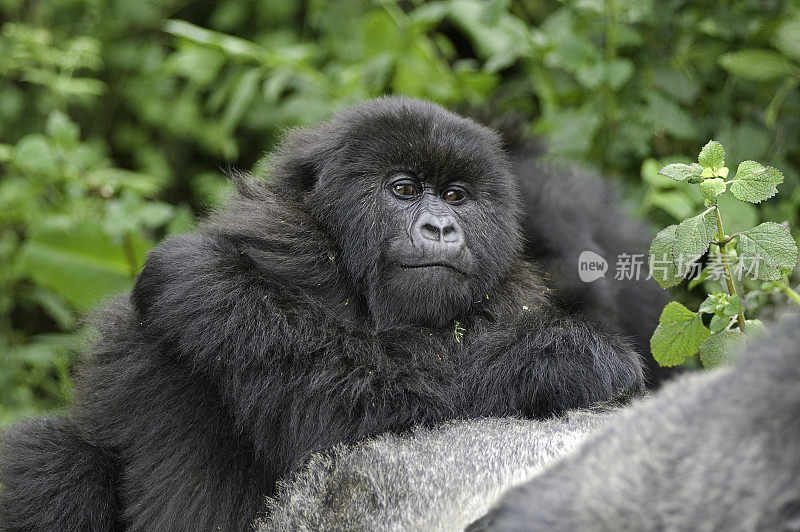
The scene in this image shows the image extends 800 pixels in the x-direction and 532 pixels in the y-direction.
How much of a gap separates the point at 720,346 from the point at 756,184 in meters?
0.37

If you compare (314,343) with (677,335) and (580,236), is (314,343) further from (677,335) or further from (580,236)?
(580,236)

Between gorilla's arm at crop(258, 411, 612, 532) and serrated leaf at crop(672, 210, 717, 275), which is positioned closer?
gorilla's arm at crop(258, 411, 612, 532)

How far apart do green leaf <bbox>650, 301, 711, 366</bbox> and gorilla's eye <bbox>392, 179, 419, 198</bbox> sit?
2.60 ft

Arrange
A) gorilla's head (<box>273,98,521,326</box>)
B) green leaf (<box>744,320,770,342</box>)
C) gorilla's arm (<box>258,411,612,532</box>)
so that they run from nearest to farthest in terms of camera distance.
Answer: gorilla's arm (<box>258,411,612,532</box>) → green leaf (<box>744,320,770,342</box>) → gorilla's head (<box>273,98,521,326</box>)

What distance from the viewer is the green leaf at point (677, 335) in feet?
6.54

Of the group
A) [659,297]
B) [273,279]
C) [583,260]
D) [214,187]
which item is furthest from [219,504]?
[214,187]

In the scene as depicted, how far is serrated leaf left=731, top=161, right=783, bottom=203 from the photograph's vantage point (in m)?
1.89

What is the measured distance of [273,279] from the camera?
2.28 metres

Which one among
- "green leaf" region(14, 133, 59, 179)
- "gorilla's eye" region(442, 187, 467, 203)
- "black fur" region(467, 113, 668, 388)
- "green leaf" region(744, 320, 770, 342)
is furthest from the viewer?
"green leaf" region(14, 133, 59, 179)

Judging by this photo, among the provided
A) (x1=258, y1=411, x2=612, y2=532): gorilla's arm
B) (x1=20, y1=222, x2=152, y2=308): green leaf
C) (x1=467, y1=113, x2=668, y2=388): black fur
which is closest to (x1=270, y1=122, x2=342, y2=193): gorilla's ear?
(x1=467, y1=113, x2=668, y2=388): black fur

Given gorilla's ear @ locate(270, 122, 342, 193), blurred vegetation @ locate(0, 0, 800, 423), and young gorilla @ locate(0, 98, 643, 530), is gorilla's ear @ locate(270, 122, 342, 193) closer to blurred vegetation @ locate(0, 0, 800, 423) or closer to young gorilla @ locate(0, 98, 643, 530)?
young gorilla @ locate(0, 98, 643, 530)

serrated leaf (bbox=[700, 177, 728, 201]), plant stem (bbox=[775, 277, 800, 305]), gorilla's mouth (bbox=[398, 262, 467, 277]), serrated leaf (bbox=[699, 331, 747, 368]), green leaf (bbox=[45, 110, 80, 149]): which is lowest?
green leaf (bbox=[45, 110, 80, 149])

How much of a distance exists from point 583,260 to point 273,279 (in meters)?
1.06

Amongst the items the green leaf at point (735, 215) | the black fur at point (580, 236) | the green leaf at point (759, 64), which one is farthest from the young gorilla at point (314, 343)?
the green leaf at point (759, 64)
